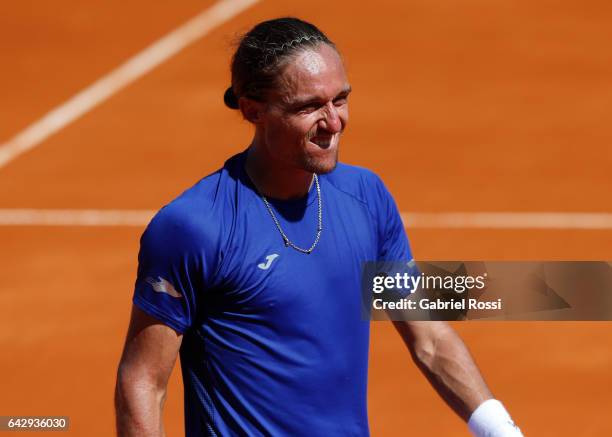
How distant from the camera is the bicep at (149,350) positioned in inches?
147

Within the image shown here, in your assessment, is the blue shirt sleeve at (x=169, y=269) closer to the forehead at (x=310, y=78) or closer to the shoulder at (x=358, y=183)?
the forehead at (x=310, y=78)

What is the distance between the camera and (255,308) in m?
3.83

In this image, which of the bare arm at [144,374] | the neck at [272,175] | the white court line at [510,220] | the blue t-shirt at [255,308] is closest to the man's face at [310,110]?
the neck at [272,175]

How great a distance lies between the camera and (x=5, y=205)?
9.70 meters

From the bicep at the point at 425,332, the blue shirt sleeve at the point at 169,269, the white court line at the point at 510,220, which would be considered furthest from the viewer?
the white court line at the point at 510,220

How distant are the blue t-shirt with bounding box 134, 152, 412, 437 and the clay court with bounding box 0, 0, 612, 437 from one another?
3.65 m

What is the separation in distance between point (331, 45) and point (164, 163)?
20.3ft

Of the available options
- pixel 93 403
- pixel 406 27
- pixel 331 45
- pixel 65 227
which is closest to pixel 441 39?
pixel 406 27

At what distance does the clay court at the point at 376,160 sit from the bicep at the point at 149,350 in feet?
12.6

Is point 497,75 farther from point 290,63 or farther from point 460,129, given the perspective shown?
point 290,63

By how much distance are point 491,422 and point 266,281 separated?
2.77ft

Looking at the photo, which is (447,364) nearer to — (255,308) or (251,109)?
(255,308)

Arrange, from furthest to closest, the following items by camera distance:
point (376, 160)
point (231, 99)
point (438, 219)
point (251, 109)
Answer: point (376, 160) < point (438, 219) < point (231, 99) < point (251, 109)

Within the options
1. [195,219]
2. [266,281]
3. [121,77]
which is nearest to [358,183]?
[266,281]
